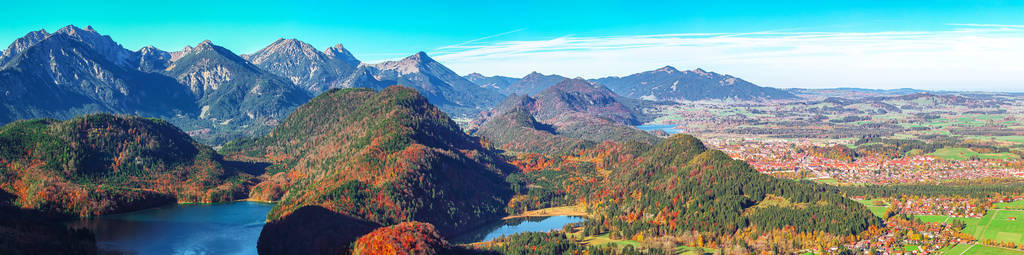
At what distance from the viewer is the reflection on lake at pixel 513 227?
170 meters

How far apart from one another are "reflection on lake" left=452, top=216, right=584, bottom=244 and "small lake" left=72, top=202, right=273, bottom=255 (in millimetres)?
55035

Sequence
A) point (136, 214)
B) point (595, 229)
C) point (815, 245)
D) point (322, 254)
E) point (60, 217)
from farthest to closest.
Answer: point (136, 214) < point (60, 217) < point (595, 229) < point (815, 245) < point (322, 254)

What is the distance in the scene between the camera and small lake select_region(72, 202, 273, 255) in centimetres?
14988

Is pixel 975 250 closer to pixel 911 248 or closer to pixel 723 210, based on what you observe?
pixel 911 248

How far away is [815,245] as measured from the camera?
144 meters

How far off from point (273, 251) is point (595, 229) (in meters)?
79.6

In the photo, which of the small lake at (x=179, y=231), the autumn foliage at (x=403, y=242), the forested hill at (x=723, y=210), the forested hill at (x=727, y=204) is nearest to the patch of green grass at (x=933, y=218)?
the forested hill at (x=723, y=210)

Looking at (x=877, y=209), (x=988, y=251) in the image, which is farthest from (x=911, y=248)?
(x=877, y=209)

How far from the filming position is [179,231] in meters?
168

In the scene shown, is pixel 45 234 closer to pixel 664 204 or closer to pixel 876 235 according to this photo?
pixel 664 204

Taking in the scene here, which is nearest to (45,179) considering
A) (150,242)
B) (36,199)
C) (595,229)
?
(36,199)

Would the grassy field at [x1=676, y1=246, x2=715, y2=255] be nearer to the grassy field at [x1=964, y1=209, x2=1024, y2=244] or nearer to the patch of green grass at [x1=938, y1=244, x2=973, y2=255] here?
the patch of green grass at [x1=938, y1=244, x2=973, y2=255]

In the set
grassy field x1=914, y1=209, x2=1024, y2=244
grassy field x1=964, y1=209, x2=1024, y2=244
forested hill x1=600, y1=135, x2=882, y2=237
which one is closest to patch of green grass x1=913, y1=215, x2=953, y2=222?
grassy field x1=914, y1=209, x2=1024, y2=244

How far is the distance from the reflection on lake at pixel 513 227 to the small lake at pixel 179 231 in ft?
181
